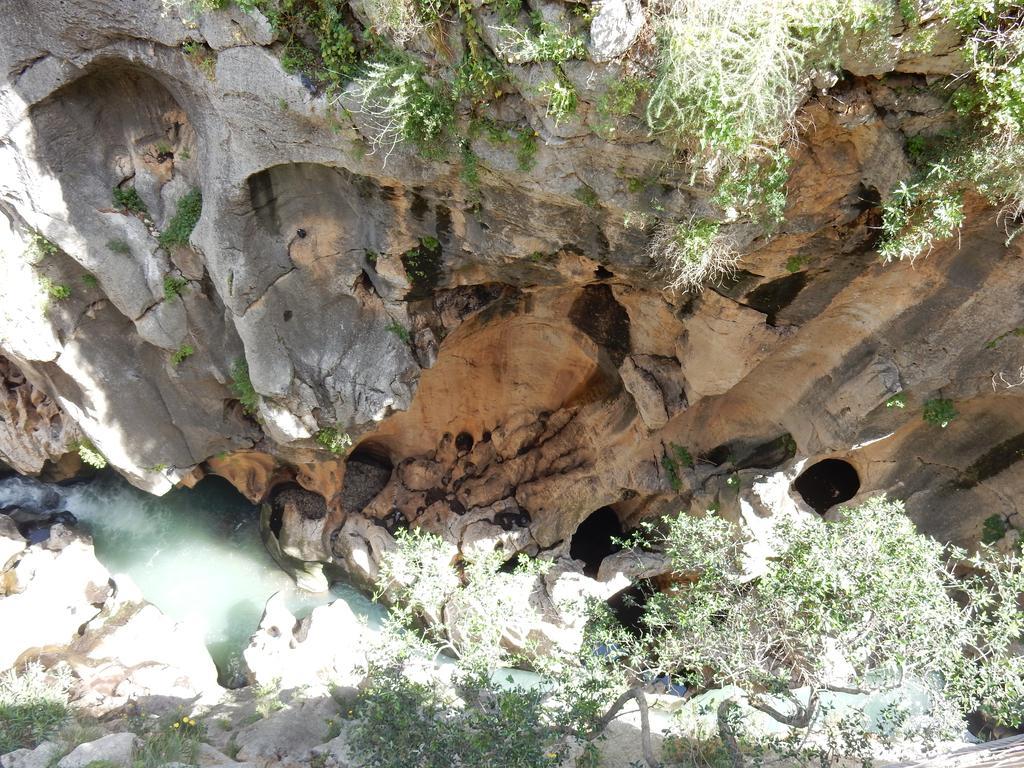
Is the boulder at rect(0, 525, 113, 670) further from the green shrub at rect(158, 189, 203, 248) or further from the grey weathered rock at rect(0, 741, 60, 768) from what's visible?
the green shrub at rect(158, 189, 203, 248)

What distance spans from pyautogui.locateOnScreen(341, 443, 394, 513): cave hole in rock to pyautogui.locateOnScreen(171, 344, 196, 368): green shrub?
402 centimetres

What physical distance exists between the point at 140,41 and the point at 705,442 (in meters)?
9.19

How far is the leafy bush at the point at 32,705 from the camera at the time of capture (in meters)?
7.23

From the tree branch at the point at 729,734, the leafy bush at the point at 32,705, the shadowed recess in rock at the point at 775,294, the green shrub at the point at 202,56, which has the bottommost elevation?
the tree branch at the point at 729,734

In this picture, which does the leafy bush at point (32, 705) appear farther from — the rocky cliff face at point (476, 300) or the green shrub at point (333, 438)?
the green shrub at point (333, 438)

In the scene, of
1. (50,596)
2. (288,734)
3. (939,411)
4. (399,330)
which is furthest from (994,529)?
(50,596)

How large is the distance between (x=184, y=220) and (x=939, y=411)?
9.52 meters

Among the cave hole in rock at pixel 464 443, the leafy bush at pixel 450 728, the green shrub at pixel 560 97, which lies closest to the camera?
the green shrub at pixel 560 97

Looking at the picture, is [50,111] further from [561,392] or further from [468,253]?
[561,392]

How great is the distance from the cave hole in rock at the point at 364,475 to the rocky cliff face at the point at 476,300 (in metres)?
0.64

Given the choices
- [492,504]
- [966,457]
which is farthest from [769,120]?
[492,504]

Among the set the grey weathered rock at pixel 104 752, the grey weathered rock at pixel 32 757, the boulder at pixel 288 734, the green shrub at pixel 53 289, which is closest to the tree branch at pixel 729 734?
the boulder at pixel 288 734

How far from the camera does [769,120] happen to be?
4.70 m

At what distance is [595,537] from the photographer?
12508 millimetres
